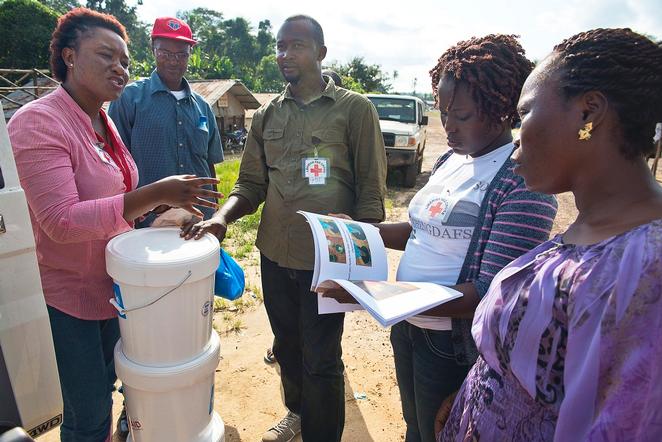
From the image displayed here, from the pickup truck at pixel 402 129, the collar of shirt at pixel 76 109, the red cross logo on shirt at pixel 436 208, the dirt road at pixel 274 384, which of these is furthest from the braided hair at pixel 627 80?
the pickup truck at pixel 402 129

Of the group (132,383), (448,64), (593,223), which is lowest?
(132,383)

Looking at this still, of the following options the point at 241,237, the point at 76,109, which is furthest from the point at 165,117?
the point at 241,237

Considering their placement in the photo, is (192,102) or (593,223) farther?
(192,102)

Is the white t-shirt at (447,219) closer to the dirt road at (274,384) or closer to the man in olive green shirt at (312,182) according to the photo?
the man in olive green shirt at (312,182)

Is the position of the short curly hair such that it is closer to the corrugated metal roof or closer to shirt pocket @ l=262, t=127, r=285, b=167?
shirt pocket @ l=262, t=127, r=285, b=167

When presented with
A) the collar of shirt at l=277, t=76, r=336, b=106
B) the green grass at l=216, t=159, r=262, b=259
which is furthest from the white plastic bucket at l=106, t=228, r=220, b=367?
the green grass at l=216, t=159, r=262, b=259

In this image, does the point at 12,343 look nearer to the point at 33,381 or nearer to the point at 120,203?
the point at 33,381

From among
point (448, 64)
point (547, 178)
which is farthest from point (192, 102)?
point (547, 178)

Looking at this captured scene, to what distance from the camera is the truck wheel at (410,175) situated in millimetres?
9673

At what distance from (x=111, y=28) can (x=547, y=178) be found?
2.00 meters

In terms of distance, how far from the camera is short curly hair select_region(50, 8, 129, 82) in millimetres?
1874

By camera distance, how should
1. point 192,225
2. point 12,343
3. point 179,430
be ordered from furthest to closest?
point 192,225
point 179,430
point 12,343

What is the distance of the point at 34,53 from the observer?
17031 millimetres

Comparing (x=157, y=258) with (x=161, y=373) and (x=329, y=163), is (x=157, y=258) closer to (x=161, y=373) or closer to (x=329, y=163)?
(x=161, y=373)
